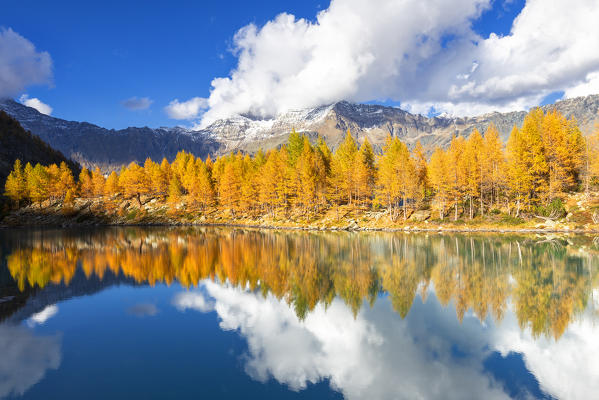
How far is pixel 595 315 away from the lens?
16.7 metres

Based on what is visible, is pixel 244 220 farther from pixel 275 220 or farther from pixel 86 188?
pixel 86 188

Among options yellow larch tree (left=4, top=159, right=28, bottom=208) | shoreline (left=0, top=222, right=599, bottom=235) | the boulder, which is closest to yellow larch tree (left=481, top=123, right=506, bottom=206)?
shoreline (left=0, top=222, right=599, bottom=235)

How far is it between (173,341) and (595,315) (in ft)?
68.5

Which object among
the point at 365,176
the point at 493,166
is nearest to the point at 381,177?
the point at 365,176

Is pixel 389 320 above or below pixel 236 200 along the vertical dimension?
below

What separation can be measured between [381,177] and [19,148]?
535ft

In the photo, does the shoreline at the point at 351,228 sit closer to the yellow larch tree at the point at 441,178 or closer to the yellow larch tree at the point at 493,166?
the yellow larch tree at the point at 441,178

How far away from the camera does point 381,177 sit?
67250 millimetres

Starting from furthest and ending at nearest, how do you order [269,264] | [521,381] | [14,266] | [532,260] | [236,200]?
1. [236,200]
2. [14,266]
3. [269,264]
4. [532,260]
5. [521,381]

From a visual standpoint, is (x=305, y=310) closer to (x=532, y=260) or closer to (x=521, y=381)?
(x=521, y=381)

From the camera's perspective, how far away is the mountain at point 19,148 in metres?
138

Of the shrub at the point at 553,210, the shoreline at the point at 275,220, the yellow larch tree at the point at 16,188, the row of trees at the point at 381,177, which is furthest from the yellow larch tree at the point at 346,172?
the yellow larch tree at the point at 16,188

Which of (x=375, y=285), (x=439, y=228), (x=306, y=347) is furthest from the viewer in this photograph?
(x=439, y=228)

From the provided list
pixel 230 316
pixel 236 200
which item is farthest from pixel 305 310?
pixel 236 200
